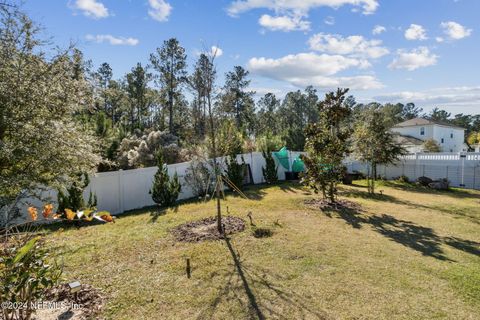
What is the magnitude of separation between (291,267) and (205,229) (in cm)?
255

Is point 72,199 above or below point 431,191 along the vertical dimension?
above

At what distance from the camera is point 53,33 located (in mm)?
5336

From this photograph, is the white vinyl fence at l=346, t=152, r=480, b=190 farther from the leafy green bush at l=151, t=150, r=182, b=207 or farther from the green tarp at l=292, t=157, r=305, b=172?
the leafy green bush at l=151, t=150, r=182, b=207

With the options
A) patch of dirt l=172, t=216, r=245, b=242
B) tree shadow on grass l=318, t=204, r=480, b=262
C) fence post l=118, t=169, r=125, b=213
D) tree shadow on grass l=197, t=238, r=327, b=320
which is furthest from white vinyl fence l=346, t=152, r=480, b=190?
fence post l=118, t=169, r=125, b=213

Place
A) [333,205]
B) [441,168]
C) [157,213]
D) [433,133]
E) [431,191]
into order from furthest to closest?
[433,133] < [441,168] < [431,191] < [333,205] < [157,213]

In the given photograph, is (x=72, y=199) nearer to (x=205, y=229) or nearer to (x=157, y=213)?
(x=157, y=213)

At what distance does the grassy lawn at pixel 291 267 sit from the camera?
3533 millimetres

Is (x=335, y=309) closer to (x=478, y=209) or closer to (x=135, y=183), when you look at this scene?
(x=135, y=183)

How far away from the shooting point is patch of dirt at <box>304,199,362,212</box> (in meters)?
8.88

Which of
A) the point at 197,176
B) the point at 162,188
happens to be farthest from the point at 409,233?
the point at 197,176

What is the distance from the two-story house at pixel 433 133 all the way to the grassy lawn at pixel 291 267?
83.8ft

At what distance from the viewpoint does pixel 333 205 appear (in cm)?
913

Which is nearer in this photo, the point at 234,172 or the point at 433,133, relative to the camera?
the point at 234,172

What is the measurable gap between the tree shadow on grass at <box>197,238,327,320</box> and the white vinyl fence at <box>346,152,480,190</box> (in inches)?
557
